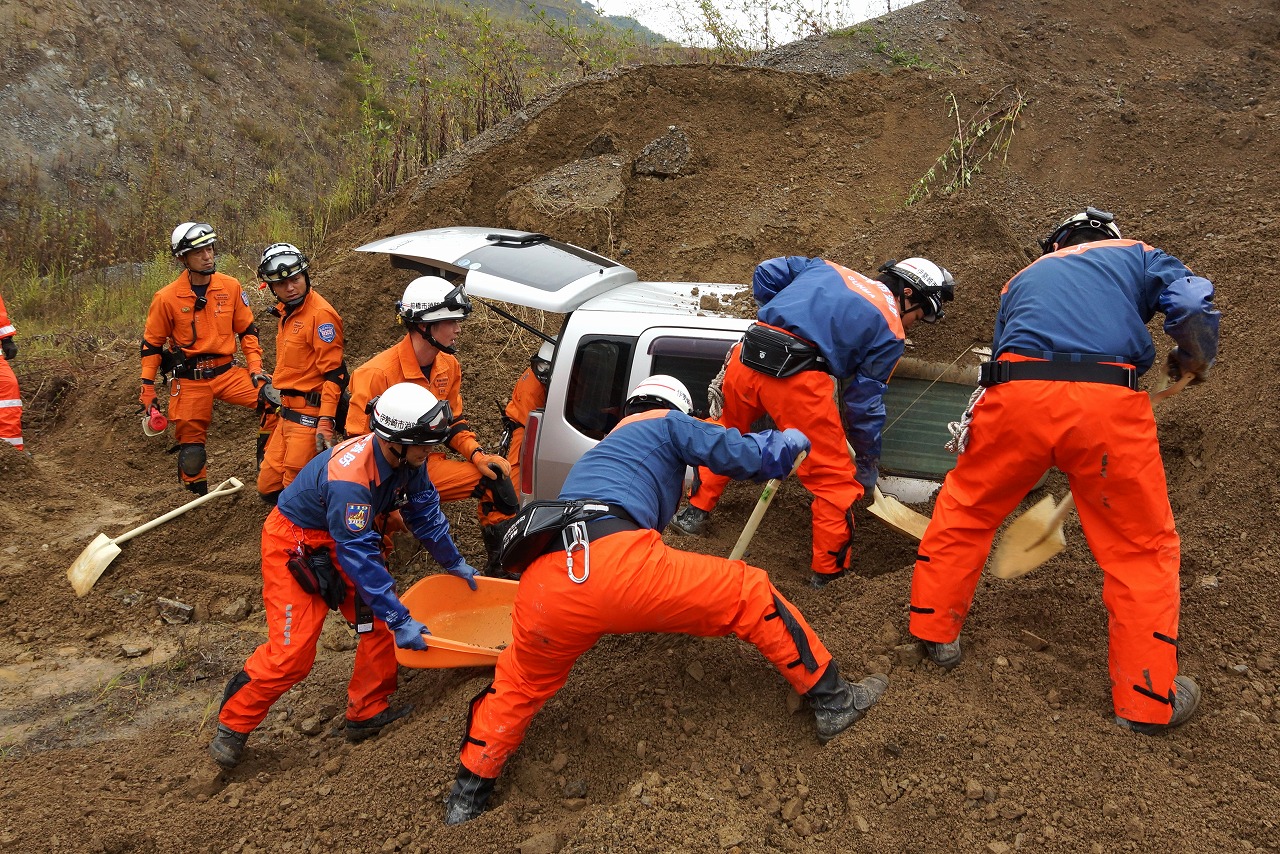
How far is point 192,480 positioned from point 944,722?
19.0ft

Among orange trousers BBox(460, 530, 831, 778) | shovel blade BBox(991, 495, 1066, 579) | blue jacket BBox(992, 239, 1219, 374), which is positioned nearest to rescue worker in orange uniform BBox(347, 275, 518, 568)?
orange trousers BBox(460, 530, 831, 778)

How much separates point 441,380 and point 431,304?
1.89 feet

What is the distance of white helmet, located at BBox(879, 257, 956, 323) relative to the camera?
454 cm

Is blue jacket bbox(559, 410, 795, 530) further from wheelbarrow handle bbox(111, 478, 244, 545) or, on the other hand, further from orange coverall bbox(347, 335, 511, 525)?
wheelbarrow handle bbox(111, 478, 244, 545)

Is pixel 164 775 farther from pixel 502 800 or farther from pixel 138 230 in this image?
pixel 138 230

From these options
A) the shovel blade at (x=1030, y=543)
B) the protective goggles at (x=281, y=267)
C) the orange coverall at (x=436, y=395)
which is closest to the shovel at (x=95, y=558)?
the protective goggles at (x=281, y=267)

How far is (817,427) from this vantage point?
14.3ft

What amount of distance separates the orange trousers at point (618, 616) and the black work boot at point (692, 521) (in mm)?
1890

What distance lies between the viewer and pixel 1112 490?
3.27m

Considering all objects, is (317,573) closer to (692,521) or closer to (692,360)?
(692,521)

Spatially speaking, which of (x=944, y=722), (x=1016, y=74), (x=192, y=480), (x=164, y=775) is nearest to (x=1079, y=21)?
(x=1016, y=74)

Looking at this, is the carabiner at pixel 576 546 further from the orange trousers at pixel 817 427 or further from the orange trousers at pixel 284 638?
the orange trousers at pixel 284 638

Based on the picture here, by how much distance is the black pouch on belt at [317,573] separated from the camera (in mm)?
A: 4152

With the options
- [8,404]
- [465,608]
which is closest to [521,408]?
[465,608]
